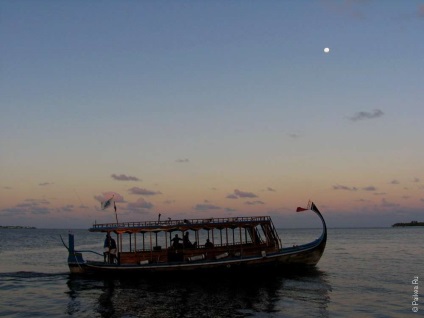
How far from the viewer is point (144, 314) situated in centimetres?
2136

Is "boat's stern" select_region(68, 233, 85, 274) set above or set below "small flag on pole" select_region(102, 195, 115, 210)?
below

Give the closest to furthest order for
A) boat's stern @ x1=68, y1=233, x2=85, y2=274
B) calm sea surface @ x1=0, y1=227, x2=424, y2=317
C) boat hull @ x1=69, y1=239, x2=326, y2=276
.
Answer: calm sea surface @ x1=0, y1=227, x2=424, y2=317
boat hull @ x1=69, y1=239, x2=326, y2=276
boat's stern @ x1=68, y1=233, x2=85, y2=274

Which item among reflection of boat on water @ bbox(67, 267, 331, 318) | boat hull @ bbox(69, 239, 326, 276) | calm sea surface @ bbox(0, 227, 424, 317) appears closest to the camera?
reflection of boat on water @ bbox(67, 267, 331, 318)

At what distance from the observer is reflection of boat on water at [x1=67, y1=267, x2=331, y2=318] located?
71.7ft

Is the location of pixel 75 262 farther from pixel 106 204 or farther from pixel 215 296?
pixel 215 296

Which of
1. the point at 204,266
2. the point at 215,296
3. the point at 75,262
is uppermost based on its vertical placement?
the point at 75,262

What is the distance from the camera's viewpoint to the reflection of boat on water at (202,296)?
2186cm

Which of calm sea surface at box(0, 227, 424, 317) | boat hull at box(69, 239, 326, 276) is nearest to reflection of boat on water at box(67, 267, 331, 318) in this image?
calm sea surface at box(0, 227, 424, 317)

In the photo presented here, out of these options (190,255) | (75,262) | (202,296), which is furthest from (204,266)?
(75,262)

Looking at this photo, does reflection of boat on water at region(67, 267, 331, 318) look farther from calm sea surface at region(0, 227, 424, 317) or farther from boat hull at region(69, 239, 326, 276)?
boat hull at region(69, 239, 326, 276)

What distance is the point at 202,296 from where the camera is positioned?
82.9ft

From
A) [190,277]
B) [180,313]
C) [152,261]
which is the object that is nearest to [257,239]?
[190,277]

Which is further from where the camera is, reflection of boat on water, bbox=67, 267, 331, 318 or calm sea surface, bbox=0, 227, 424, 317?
calm sea surface, bbox=0, 227, 424, 317

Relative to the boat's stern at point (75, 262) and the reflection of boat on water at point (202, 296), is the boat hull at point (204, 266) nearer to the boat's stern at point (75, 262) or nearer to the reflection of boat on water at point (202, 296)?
the boat's stern at point (75, 262)
